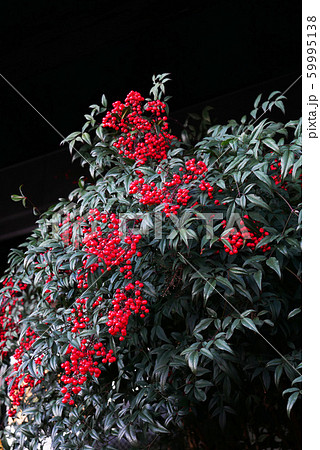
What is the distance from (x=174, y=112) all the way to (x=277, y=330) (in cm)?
192

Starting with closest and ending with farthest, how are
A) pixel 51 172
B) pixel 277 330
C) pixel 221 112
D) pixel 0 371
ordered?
pixel 277 330 → pixel 0 371 → pixel 221 112 → pixel 51 172

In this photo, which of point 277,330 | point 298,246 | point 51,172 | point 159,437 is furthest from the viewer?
point 51,172

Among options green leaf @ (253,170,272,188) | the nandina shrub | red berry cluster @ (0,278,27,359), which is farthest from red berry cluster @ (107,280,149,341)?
red berry cluster @ (0,278,27,359)

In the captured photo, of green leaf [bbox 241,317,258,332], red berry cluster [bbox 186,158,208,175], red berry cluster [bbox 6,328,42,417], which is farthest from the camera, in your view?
red berry cluster [bbox 6,328,42,417]

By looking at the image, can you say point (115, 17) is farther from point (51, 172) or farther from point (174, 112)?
point (51, 172)

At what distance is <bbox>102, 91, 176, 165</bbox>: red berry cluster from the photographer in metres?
1.41

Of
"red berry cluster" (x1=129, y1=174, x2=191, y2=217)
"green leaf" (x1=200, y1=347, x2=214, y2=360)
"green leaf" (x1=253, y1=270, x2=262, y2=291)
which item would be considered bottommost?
"green leaf" (x1=200, y1=347, x2=214, y2=360)

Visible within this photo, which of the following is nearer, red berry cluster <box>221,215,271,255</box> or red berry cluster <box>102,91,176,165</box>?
red berry cluster <box>221,215,271,255</box>

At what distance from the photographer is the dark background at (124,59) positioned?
227cm

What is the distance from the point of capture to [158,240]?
117 cm

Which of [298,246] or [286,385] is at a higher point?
[298,246]

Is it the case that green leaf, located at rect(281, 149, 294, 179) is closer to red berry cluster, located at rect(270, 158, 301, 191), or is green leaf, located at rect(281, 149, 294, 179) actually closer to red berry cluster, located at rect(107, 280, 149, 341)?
red berry cluster, located at rect(270, 158, 301, 191)
